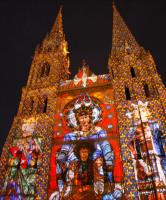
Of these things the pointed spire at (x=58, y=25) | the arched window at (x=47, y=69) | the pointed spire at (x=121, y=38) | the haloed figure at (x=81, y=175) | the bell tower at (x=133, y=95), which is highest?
the pointed spire at (x=58, y=25)

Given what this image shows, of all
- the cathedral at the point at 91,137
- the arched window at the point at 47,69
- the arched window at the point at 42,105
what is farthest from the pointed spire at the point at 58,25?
the arched window at the point at 42,105

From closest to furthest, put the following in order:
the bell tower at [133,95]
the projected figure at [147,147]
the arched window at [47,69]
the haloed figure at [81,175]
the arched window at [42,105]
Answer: the projected figure at [147,147]
the haloed figure at [81,175]
the bell tower at [133,95]
the arched window at [42,105]
the arched window at [47,69]

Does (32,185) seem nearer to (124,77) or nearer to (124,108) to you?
(124,108)

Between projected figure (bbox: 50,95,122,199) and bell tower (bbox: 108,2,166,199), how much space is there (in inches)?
34.5

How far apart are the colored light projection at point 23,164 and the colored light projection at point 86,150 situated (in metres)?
1.03

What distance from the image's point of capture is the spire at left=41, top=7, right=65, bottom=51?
23.4m

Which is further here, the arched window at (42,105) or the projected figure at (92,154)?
the arched window at (42,105)

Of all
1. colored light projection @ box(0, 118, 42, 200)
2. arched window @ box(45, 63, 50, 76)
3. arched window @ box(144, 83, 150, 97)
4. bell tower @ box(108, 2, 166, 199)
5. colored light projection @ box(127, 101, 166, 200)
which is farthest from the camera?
arched window @ box(45, 63, 50, 76)

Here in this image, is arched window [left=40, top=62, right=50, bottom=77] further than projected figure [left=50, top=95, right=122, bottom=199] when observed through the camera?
Yes

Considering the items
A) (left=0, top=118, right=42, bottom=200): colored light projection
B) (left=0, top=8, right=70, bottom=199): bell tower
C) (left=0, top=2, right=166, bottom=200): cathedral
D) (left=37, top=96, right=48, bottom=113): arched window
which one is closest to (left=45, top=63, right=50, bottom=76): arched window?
(left=0, top=8, right=70, bottom=199): bell tower

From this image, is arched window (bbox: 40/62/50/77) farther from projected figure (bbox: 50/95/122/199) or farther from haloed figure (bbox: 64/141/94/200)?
haloed figure (bbox: 64/141/94/200)

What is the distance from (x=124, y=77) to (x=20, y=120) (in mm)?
7842

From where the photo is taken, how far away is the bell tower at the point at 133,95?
12.4 m

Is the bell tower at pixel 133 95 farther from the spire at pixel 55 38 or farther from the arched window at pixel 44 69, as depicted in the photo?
the spire at pixel 55 38
